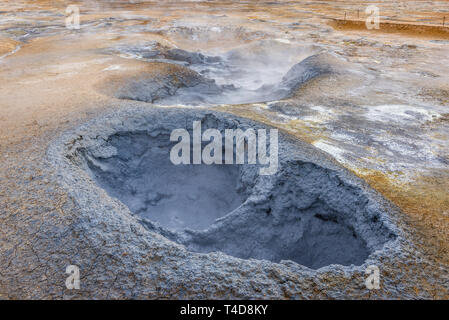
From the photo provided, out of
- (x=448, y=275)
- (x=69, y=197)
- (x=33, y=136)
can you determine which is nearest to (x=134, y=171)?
(x=33, y=136)

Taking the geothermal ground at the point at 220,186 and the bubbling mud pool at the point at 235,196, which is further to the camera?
the bubbling mud pool at the point at 235,196

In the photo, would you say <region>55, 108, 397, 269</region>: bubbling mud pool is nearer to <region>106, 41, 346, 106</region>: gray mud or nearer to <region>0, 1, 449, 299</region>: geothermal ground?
<region>0, 1, 449, 299</region>: geothermal ground

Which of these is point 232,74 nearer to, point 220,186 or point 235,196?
point 220,186

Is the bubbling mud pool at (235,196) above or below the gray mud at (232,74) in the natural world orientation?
below

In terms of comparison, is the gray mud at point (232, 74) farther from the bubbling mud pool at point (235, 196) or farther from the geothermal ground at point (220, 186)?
the bubbling mud pool at point (235, 196)

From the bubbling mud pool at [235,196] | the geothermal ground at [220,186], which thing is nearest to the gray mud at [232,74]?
the geothermal ground at [220,186]

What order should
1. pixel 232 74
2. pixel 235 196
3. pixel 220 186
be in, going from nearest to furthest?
pixel 235 196 → pixel 220 186 → pixel 232 74

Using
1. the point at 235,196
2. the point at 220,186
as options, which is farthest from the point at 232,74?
the point at 235,196

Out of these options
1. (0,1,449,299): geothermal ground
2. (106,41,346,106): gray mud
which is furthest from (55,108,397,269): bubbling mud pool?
(106,41,346,106): gray mud
